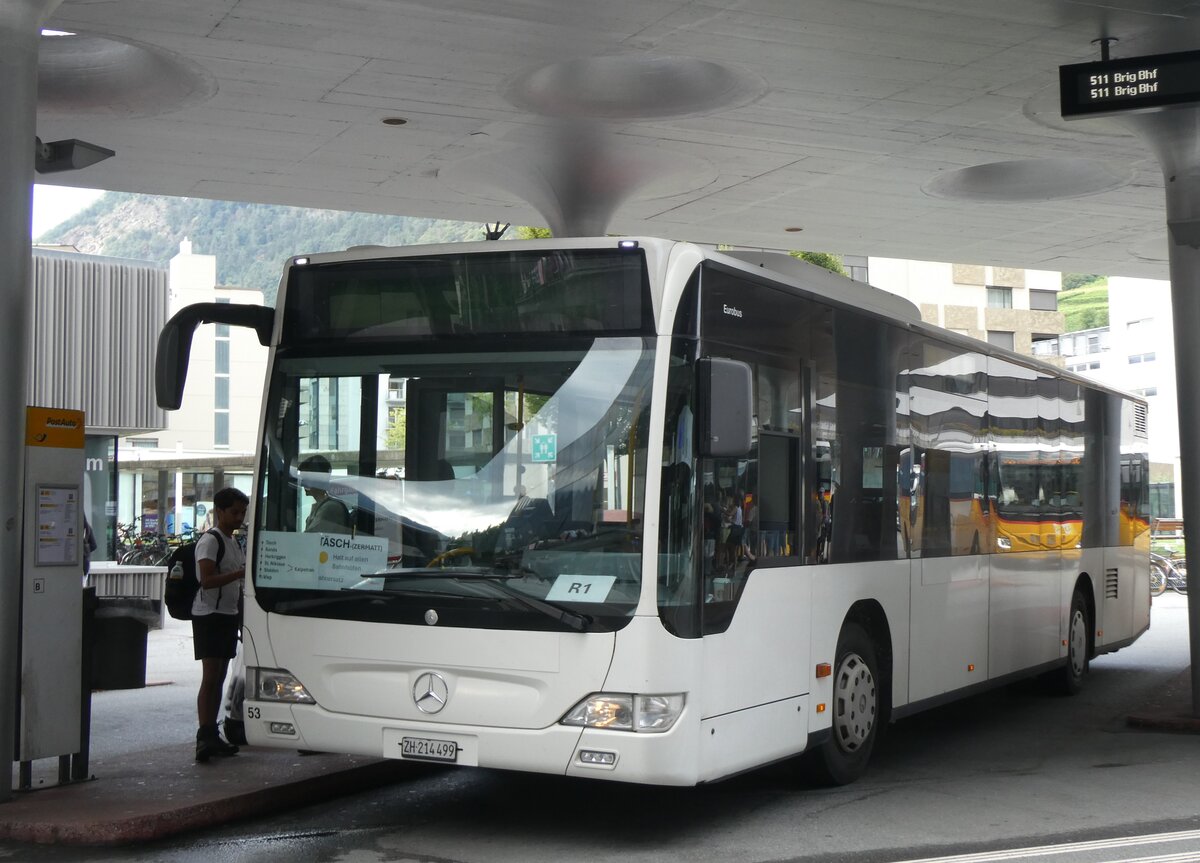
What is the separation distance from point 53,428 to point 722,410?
4.27m

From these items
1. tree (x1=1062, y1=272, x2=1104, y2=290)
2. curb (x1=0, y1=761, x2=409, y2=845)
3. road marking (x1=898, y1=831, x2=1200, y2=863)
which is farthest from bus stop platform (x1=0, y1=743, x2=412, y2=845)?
tree (x1=1062, y1=272, x2=1104, y2=290)

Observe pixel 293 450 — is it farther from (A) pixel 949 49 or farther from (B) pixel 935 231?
(B) pixel 935 231

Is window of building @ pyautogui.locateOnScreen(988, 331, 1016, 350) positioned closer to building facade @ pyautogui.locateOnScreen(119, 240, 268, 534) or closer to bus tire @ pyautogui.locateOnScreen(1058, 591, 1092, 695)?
building facade @ pyautogui.locateOnScreen(119, 240, 268, 534)

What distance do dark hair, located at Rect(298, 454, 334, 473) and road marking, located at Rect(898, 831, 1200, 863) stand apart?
3660mm

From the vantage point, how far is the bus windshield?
22.9 ft

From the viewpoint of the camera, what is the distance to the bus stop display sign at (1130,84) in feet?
34.4

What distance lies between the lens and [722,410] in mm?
7023

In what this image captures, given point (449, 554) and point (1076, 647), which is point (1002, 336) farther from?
point (449, 554)

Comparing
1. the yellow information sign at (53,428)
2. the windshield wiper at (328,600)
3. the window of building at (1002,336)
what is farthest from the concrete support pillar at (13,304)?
the window of building at (1002,336)

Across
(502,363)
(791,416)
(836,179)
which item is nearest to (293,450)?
(502,363)

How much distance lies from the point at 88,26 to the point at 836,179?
9330 millimetres

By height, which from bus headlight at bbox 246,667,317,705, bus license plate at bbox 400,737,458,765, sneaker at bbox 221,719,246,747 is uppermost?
bus headlight at bbox 246,667,317,705

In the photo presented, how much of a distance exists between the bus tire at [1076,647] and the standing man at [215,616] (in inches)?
332

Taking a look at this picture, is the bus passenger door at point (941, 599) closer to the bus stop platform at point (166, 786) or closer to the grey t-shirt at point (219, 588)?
the bus stop platform at point (166, 786)
